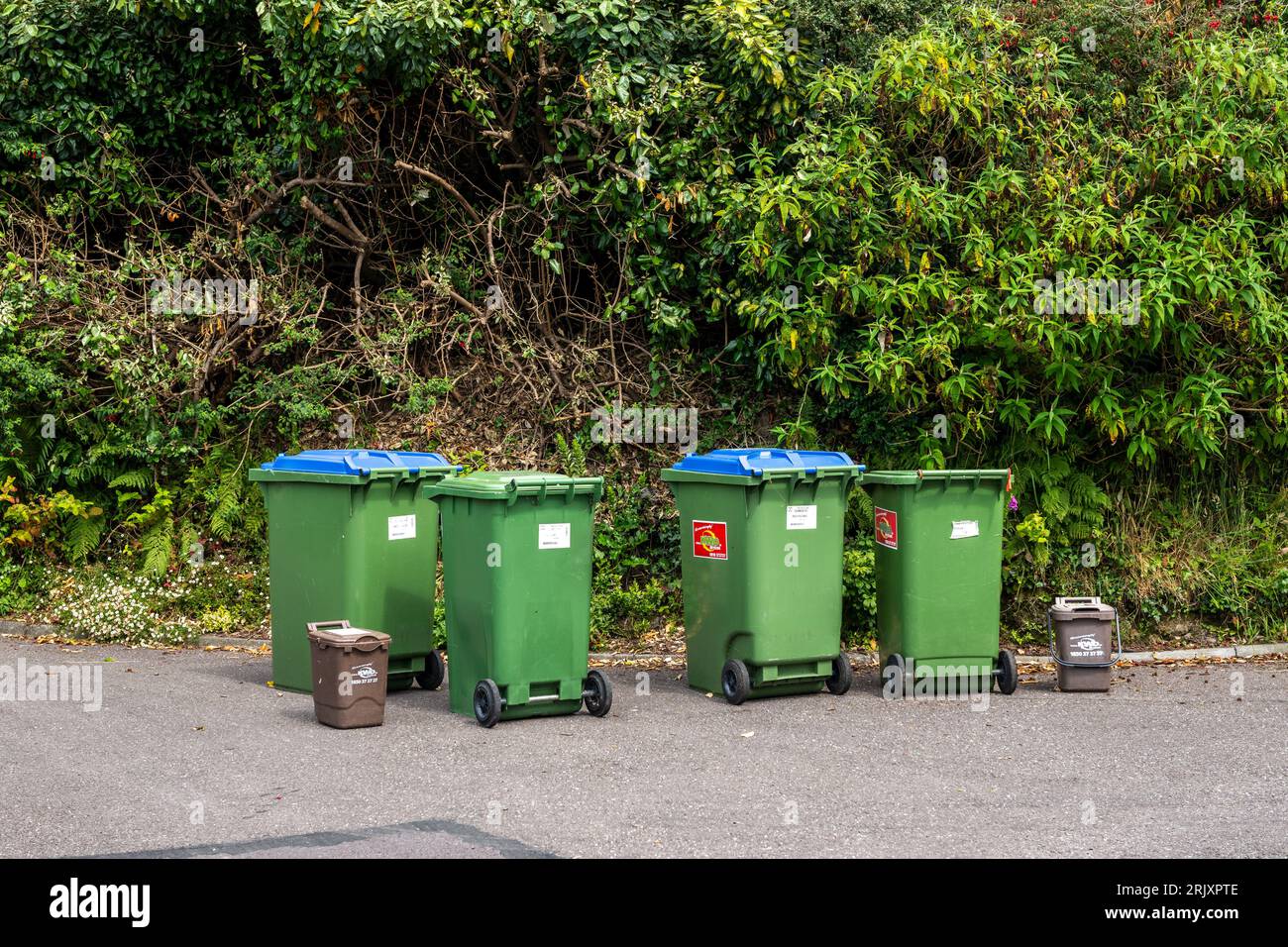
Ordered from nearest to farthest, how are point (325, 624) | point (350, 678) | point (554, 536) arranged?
point (350, 678), point (554, 536), point (325, 624)

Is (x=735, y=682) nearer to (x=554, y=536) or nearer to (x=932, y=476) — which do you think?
(x=554, y=536)

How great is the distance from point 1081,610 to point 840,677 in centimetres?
165

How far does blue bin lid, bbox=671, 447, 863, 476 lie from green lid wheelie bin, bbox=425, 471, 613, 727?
2.79 ft

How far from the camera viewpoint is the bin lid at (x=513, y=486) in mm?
7855

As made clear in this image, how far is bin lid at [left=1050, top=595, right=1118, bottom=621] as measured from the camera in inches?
349

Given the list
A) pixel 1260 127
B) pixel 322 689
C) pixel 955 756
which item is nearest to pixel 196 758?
pixel 322 689

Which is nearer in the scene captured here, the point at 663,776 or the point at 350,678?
the point at 663,776

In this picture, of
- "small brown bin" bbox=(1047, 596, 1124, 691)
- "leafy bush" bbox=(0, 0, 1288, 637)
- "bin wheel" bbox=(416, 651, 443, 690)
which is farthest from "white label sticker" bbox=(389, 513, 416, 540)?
"small brown bin" bbox=(1047, 596, 1124, 691)

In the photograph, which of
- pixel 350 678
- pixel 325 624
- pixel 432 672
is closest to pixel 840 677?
pixel 432 672

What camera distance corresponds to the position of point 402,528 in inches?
344

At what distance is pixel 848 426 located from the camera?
11516mm

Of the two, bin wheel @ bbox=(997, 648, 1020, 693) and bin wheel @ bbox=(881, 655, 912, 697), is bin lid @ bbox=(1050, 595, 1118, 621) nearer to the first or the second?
bin wheel @ bbox=(997, 648, 1020, 693)

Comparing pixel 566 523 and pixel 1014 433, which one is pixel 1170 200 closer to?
pixel 1014 433

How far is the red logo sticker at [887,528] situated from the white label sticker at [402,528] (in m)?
3.09
